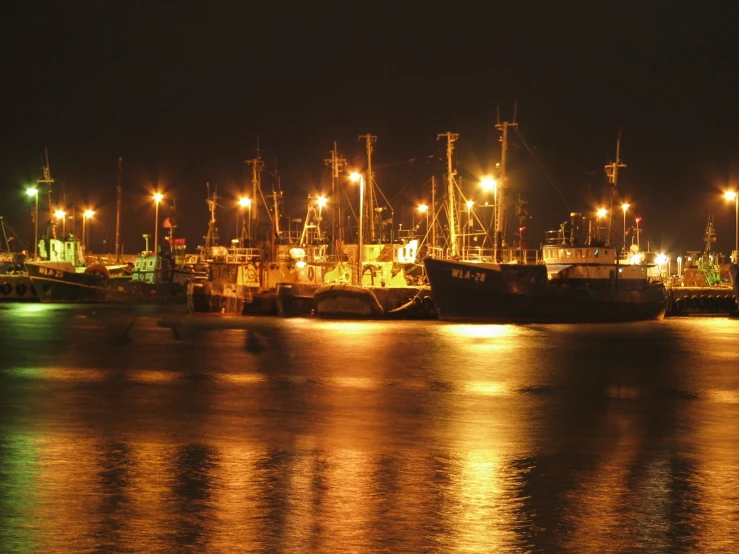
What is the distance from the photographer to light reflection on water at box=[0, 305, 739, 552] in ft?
32.8

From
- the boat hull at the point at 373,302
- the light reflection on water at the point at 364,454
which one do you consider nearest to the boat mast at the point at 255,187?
the boat hull at the point at 373,302

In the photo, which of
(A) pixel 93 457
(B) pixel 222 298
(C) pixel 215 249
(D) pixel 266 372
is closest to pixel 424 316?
(B) pixel 222 298

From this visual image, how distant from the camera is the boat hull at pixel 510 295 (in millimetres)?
50250

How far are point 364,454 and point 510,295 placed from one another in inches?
1477

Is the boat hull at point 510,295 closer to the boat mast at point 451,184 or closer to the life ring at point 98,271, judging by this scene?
the boat mast at point 451,184

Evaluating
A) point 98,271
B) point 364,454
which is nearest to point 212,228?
point 98,271

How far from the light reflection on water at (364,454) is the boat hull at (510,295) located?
19.3 m

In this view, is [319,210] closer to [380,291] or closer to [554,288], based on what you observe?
[380,291]

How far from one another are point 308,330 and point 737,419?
27458 mm

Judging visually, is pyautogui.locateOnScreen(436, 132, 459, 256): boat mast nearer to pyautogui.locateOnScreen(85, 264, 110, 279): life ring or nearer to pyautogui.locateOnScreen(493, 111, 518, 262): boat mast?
pyautogui.locateOnScreen(493, 111, 518, 262): boat mast

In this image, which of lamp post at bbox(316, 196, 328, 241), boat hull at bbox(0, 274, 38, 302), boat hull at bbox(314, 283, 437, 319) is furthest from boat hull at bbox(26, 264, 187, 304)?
boat hull at bbox(314, 283, 437, 319)

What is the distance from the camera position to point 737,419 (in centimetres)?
1858

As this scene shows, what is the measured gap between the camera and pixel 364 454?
14133 millimetres

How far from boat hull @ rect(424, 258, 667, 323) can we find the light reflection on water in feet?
63.3
